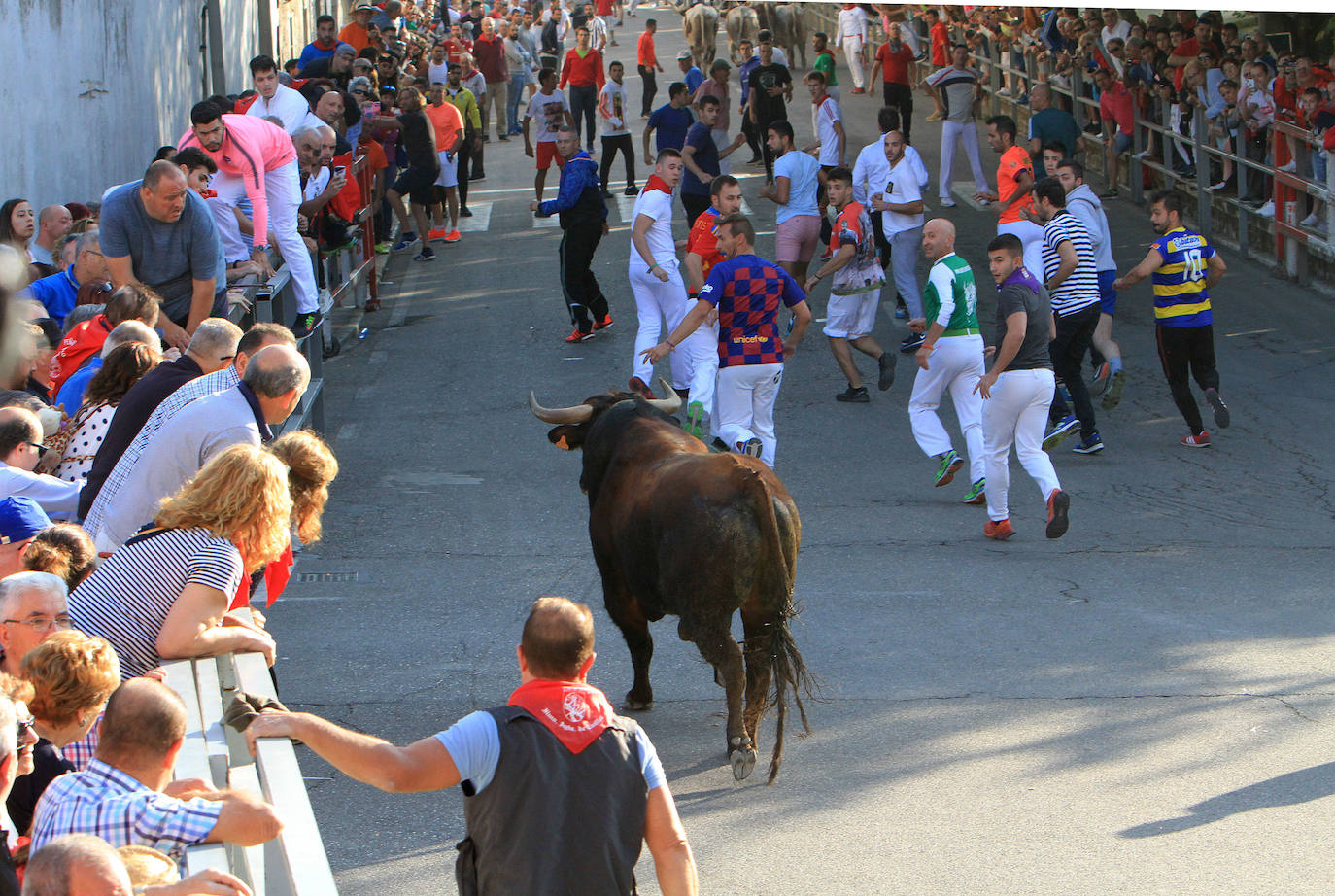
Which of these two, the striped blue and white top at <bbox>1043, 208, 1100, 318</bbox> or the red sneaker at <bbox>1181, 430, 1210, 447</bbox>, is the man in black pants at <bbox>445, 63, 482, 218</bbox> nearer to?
the striped blue and white top at <bbox>1043, 208, 1100, 318</bbox>

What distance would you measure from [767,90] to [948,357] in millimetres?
11547

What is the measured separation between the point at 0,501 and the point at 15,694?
214cm

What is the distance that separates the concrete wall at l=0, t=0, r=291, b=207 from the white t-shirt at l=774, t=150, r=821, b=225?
6530mm

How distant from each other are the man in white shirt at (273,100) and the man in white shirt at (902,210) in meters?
5.61

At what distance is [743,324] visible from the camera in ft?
33.0

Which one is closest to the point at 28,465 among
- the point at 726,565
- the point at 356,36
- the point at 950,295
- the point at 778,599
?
the point at 726,565

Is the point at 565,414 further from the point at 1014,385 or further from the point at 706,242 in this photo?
the point at 706,242

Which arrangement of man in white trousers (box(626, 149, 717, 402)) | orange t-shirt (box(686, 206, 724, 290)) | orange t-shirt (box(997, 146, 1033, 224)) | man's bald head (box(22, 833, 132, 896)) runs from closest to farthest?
man's bald head (box(22, 833, 132, 896))
orange t-shirt (box(686, 206, 724, 290))
man in white trousers (box(626, 149, 717, 402))
orange t-shirt (box(997, 146, 1033, 224))

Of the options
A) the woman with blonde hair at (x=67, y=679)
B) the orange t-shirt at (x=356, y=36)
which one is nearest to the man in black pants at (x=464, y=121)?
the orange t-shirt at (x=356, y=36)

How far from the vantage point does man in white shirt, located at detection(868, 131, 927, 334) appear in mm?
14352

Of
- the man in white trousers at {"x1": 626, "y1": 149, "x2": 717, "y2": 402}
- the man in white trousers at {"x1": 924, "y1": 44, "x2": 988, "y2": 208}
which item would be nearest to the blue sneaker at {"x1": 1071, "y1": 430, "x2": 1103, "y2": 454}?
the man in white trousers at {"x1": 626, "y1": 149, "x2": 717, "y2": 402}

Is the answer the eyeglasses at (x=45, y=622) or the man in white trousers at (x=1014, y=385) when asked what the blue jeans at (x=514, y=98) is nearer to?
the man in white trousers at (x=1014, y=385)

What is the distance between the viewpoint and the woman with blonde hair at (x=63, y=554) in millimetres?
5320

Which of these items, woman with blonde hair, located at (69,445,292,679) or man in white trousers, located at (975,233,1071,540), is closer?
woman with blonde hair, located at (69,445,292,679)
